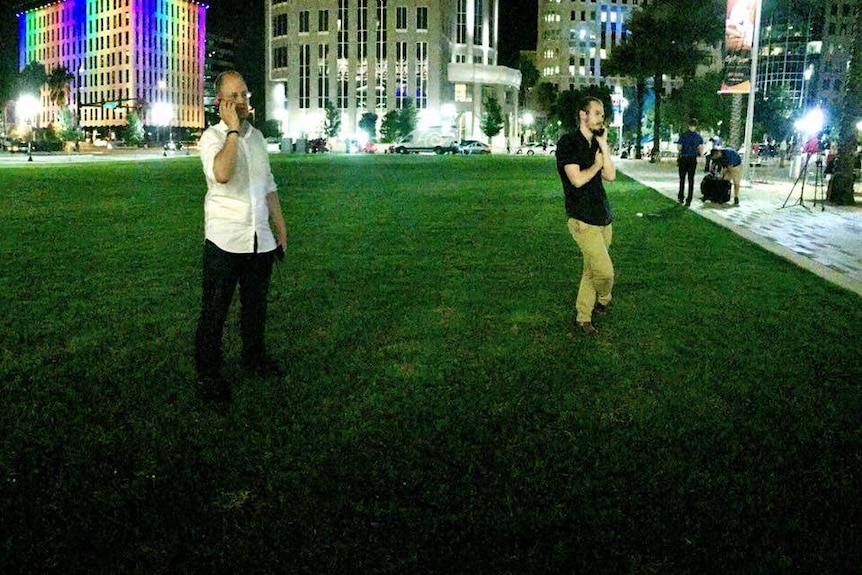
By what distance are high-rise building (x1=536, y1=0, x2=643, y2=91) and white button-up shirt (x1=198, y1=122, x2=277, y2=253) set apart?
18018cm

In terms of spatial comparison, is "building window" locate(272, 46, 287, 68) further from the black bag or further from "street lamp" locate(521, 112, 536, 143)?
the black bag

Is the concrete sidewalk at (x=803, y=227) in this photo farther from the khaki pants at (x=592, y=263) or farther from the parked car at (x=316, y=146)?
the parked car at (x=316, y=146)

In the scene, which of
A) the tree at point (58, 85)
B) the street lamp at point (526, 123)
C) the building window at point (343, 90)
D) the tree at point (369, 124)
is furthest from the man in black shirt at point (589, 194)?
the street lamp at point (526, 123)

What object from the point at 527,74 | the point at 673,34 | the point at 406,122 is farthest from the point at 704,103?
the point at 527,74

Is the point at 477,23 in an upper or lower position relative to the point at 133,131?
upper

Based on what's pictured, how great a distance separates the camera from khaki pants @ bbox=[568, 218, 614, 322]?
7.04 metres

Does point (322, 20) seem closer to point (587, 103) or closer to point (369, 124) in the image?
point (369, 124)

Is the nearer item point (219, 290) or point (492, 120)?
point (219, 290)

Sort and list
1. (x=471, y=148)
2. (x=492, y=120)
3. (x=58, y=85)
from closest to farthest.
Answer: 1. (x=471, y=148)
2. (x=492, y=120)
3. (x=58, y=85)

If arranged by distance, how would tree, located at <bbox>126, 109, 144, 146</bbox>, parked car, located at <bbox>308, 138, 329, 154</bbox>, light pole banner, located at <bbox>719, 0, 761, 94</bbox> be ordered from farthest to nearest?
1. tree, located at <bbox>126, 109, 144, 146</bbox>
2. parked car, located at <bbox>308, 138, 329, 154</bbox>
3. light pole banner, located at <bbox>719, 0, 761, 94</bbox>

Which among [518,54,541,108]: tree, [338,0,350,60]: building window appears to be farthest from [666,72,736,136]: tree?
[518,54,541,108]: tree

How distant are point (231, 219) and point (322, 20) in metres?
119

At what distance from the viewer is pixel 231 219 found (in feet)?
16.4

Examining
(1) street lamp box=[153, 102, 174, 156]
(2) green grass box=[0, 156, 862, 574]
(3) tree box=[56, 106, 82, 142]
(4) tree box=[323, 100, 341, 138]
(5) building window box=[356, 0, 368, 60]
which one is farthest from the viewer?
(1) street lamp box=[153, 102, 174, 156]
